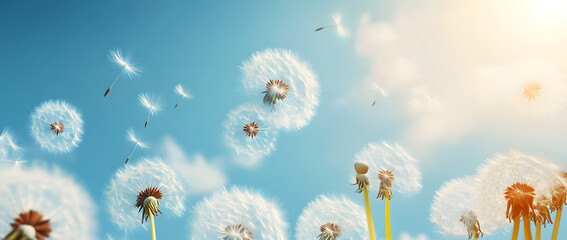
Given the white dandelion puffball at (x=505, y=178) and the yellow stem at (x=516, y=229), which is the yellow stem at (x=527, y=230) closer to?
the yellow stem at (x=516, y=229)

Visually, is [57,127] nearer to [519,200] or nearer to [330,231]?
[330,231]

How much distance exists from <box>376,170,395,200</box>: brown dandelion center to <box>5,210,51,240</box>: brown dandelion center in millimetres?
5178

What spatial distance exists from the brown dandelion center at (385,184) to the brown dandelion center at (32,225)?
518 cm

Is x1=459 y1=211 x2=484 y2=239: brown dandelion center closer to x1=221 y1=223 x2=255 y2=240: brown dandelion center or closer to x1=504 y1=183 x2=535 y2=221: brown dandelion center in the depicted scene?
x1=504 y1=183 x2=535 y2=221: brown dandelion center

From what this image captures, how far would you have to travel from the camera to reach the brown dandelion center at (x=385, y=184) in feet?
21.5

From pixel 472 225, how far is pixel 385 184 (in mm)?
1760

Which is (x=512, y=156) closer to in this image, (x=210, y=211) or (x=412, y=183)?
(x=412, y=183)

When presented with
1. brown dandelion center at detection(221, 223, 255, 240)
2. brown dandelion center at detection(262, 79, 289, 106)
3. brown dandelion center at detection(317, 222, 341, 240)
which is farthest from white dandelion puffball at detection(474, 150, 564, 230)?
brown dandelion center at detection(262, 79, 289, 106)

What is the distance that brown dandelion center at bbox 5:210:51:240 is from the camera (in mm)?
3975

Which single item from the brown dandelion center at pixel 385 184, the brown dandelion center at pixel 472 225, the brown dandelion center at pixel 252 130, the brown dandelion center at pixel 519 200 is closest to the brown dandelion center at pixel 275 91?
the brown dandelion center at pixel 252 130

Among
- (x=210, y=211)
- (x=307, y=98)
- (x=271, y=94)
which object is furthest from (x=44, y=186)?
(x=307, y=98)

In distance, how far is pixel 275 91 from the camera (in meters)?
10.1

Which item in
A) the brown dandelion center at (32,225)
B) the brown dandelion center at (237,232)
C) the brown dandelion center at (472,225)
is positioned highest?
the brown dandelion center at (237,232)

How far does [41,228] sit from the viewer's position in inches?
168
